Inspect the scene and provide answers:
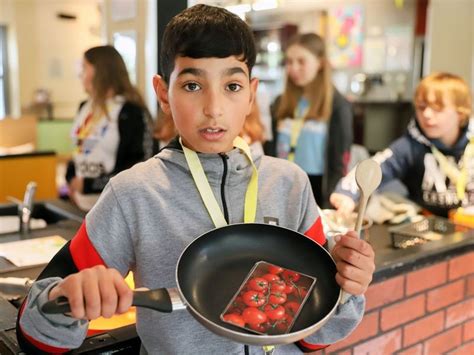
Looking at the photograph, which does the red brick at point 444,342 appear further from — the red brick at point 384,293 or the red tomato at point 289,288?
the red tomato at point 289,288

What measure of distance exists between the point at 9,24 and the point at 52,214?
584 centimetres

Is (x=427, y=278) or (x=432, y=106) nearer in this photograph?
(x=427, y=278)

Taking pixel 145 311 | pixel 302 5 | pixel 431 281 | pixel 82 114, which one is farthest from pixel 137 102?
pixel 302 5

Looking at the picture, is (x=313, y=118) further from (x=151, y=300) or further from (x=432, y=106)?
(x=151, y=300)

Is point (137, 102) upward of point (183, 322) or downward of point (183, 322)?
upward

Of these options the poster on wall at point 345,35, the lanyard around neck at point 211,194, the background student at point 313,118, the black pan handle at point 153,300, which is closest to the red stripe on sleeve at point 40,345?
the black pan handle at point 153,300

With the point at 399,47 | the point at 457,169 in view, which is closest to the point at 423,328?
the point at 457,169

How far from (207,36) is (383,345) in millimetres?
996

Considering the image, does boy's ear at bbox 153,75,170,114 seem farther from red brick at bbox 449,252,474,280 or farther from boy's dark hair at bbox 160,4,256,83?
red brick at bbox 449,252,474,280

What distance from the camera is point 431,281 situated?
153 cm

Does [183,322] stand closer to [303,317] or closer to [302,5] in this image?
[303,317]

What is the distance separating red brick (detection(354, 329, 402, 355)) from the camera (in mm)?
1396

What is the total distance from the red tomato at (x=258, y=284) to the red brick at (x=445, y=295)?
89cm

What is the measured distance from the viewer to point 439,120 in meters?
1.95
